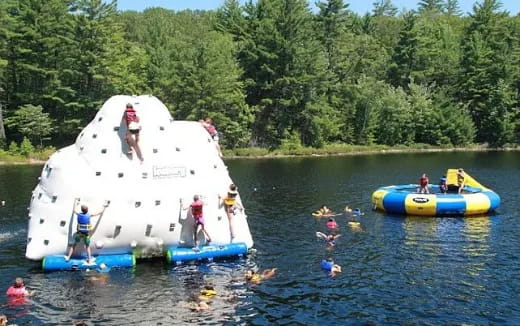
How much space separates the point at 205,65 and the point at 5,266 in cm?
5726

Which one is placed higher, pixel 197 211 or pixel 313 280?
pixel 197 211

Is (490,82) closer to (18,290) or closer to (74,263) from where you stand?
(74,263)

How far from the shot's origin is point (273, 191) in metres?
43.0

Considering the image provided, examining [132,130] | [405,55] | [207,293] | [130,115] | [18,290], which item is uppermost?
[405,55]

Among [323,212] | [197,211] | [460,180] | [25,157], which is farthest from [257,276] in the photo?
[25,157]

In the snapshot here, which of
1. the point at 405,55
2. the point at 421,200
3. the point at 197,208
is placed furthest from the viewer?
the point at 405,55

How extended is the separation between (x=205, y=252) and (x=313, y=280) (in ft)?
14.8

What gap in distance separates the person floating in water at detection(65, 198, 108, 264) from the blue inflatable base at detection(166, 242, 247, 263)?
3008mm

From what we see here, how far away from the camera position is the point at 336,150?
271 feet

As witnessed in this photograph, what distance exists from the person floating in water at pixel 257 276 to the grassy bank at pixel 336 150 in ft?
174

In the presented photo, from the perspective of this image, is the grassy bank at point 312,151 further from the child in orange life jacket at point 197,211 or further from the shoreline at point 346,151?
the child in orange life jacket at point 197,211

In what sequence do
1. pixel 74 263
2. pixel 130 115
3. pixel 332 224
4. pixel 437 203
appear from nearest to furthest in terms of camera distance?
1. pixel 74 263
2. pixel 130 115
3. pixel 332 224
4. pixel 437 203

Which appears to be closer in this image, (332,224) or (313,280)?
(313,280)

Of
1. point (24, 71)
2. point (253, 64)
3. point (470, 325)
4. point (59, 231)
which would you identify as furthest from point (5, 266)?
point (253, 64)
